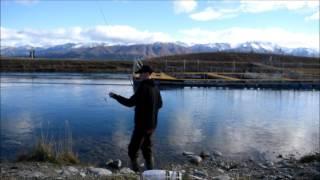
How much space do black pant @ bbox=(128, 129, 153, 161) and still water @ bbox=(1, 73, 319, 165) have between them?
3507 millimetres

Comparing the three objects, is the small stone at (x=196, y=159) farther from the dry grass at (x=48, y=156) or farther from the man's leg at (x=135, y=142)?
the man's leg at (x=135, y=142)

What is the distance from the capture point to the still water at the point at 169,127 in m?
12.3

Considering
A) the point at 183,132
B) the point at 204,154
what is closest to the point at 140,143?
the point at 204,154

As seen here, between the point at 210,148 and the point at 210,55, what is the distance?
6852 cm

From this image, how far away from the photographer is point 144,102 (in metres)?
6.78

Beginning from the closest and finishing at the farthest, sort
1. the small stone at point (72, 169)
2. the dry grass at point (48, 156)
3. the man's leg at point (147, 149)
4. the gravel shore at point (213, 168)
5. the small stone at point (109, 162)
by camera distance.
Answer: the man's leg at point (147, 149)
the gravel shore at point (213, 168)
the small stone at point (72, 169)
the dry grass at point (48, 156)
the small stone at point (109, 162)

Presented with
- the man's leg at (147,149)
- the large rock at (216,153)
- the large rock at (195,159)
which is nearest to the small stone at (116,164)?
the large rock at (195,159)

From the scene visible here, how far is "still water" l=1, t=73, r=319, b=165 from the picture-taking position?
12.3 meters

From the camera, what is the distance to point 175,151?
12.0 metres

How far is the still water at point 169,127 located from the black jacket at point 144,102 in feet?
13.1

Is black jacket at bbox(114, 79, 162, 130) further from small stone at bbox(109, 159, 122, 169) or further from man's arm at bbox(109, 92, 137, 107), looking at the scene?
small stone at bbox(109, 159, 122, 169)

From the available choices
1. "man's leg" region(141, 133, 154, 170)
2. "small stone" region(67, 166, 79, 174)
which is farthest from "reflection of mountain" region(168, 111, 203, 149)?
"man's leg" region(141, 133, 154, 170)

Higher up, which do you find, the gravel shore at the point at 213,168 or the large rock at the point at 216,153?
the gravel shore at the point at 213,168

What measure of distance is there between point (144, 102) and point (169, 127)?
903 cm
